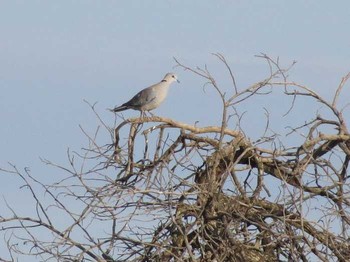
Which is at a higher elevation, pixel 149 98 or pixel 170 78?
pixel 170 78

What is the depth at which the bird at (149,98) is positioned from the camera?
15.4 meters

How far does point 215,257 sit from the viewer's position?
8445mm

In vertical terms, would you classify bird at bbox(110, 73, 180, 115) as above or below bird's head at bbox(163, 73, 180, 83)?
below

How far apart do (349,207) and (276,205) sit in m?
0.53

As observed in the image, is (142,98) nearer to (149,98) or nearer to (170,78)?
(149,98)

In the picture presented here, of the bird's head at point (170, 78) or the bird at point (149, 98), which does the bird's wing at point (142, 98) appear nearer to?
the bird at point (149, 98)

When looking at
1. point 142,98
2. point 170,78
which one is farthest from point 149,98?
point 170,78

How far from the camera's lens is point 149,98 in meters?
15.5

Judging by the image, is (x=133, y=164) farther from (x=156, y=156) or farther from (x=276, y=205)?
(x=276, y=205)

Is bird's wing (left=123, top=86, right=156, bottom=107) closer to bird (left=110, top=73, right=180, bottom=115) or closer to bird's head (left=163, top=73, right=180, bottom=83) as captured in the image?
bird (left=110, top=73, right=180, bottom=115)

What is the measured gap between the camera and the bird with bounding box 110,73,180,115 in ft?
50.4

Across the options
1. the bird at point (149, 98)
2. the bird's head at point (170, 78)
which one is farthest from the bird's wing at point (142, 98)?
the bird's head at point (170, 78)

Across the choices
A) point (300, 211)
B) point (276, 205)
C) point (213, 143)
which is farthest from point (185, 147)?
point (300, 211)

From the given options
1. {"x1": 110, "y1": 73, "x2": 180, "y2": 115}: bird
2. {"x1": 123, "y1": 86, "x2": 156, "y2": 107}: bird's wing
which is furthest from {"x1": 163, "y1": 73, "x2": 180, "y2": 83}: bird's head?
{"x1": 123, "y1": 86, "x2": 156, "y2": 107}: bird's wing
